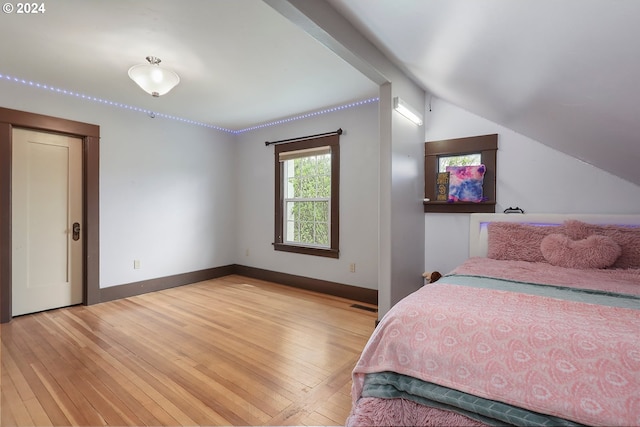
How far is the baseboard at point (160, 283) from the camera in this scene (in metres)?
3.87

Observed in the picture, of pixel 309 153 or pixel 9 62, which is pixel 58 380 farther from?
pixel 309 153

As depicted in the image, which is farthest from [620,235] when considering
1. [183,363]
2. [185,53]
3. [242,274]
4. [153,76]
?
[242,274]

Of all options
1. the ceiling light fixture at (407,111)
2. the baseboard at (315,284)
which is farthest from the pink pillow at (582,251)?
the baseboard at (315,284)

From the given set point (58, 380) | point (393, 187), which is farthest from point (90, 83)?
point (393, 187)

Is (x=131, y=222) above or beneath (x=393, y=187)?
beneath

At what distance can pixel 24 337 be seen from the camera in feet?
A: 9.00

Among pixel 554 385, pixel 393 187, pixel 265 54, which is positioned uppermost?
pixel 265 54

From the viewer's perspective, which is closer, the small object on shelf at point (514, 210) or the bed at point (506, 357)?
the bed at point (506, 357)

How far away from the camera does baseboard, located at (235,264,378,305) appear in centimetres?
384

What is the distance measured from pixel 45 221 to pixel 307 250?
10.4 ft

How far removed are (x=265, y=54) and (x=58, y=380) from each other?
9.49 feet

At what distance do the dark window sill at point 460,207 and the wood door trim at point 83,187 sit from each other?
13.2ft

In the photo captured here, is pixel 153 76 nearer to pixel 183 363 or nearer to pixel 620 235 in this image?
pixel 183 363

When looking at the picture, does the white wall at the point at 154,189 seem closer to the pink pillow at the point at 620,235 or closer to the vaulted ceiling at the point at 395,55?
the vaulted ceiling at the point at 395,55
